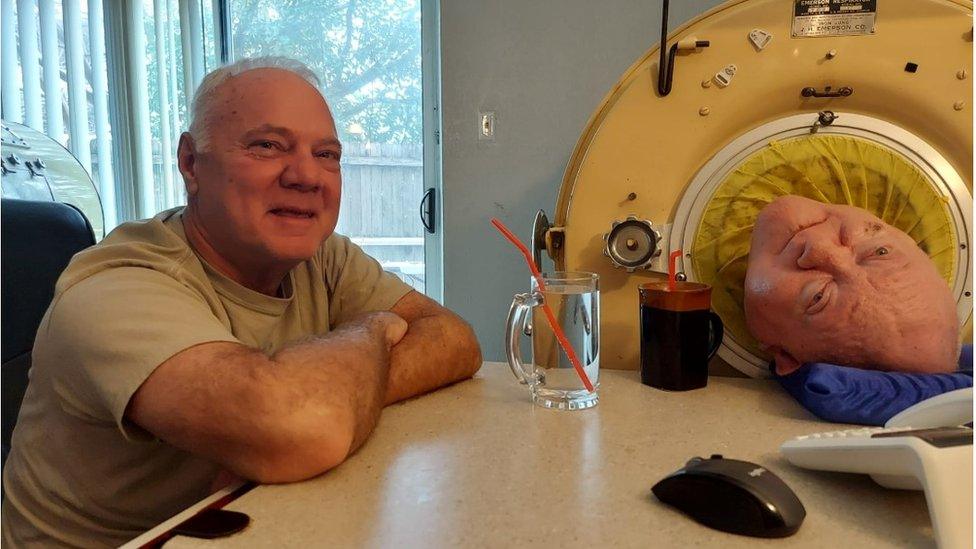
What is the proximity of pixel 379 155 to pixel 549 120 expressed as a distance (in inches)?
28.8

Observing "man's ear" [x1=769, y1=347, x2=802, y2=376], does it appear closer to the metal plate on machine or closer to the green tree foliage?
the metal plate on machine

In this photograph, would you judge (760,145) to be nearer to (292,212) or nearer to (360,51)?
(292,212)

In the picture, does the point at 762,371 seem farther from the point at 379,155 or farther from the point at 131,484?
the point at 379,155

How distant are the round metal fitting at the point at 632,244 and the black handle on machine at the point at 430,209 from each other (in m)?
1.33

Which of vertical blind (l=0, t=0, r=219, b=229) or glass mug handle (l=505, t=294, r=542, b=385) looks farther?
vertical blind (l=0, t=0, r=219, b=229)

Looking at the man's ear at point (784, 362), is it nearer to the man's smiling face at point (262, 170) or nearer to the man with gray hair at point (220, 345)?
the man with gray hair at point (220, 345)

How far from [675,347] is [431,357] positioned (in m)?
0.33

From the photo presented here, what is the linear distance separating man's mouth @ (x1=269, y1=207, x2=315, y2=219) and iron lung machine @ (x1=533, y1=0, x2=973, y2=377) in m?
0.35

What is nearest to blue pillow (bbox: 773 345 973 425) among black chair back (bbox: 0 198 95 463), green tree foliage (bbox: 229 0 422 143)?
black chair back (bbox: 0 198 95 463)

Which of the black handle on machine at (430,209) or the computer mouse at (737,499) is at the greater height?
the black handle on machine at (430,209)

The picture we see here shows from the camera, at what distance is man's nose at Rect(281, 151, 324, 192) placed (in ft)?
2.91

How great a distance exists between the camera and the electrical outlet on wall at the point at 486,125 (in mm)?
1932

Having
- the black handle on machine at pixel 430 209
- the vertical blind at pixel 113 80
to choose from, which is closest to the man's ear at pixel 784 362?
the black handle on machine at pixel 430 209

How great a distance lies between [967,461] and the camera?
479 millimetres
